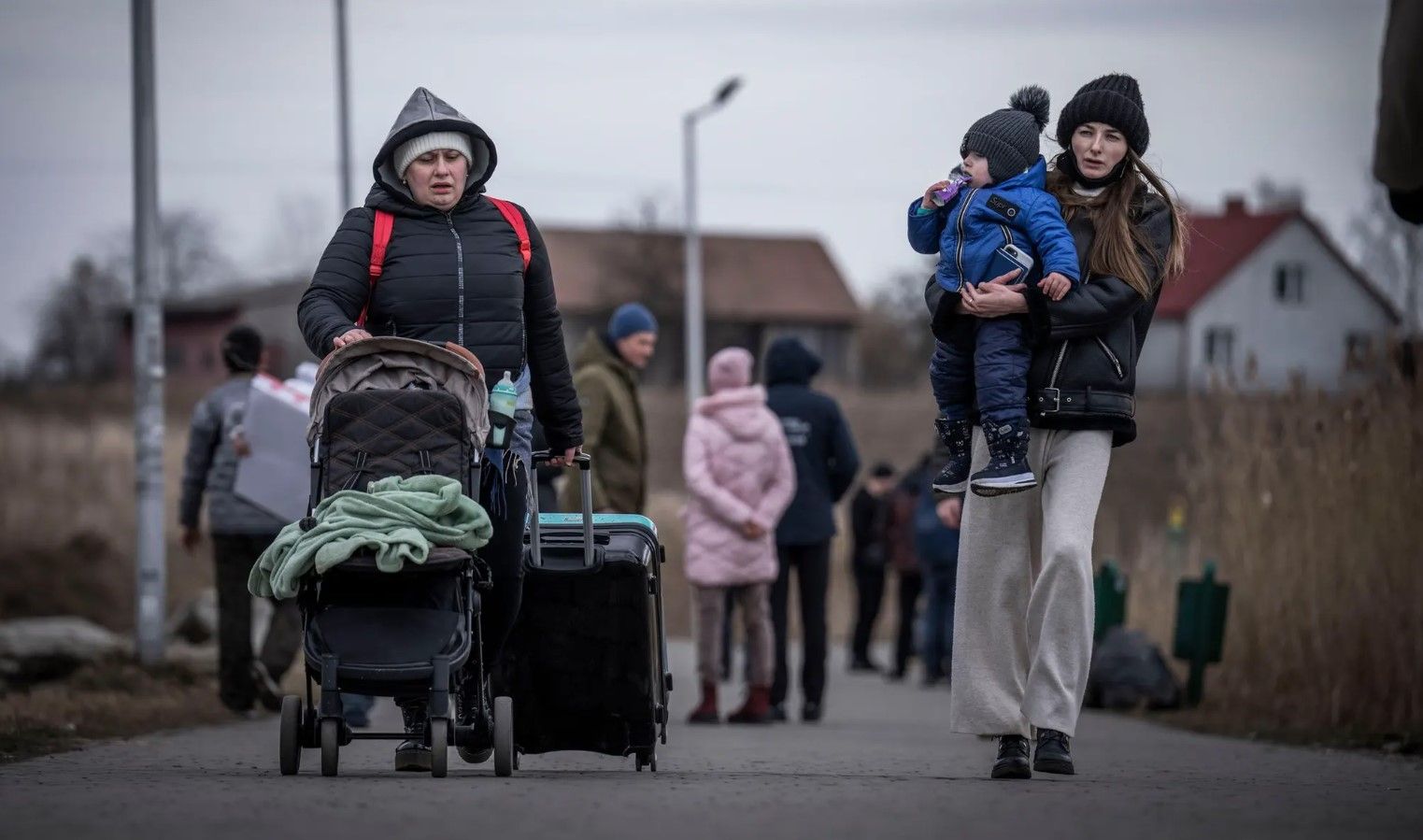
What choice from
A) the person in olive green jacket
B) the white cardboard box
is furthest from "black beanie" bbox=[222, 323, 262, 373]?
the person in olive green jacket

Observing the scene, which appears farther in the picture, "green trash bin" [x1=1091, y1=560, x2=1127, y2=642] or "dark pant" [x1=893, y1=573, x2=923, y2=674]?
"dark pant" [x1=893, y1=573, x2=923, y2=674]

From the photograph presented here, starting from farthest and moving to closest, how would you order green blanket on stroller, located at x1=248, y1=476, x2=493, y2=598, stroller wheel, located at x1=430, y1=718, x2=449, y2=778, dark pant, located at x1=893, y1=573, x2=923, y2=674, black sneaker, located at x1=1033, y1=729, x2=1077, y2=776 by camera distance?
dark pant, located at x1=893, y1=573, x2=923, y2=674 → black sneaker, located at x1=1033, y1=729, x2=1077, y2=776 → stroller wheel, located at x1=430, y1=718, x2=449, y2=778 → green blanket on stroller, located at x1=248, y1=476, x2=493, y2=598

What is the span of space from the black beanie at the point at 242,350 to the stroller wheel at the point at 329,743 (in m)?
5.87

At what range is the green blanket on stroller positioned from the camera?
6.46 metres

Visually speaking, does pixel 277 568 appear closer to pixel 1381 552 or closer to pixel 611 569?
pixel 611 569

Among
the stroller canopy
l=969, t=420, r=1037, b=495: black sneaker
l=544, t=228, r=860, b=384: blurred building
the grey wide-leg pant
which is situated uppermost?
l=544, t=228, r=860, b=384: blurred building

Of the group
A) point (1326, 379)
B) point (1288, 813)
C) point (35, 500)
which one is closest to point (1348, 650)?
point (1326, 379)

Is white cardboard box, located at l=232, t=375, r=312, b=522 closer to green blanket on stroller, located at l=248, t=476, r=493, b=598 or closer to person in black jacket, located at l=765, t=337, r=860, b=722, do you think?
person in black jacket, located at l=765, t=337, r=860, b=722

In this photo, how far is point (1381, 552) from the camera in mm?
Result: 11109

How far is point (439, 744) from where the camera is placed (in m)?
6.67

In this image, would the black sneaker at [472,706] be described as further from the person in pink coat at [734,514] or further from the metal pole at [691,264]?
the metal pole at [691,264]

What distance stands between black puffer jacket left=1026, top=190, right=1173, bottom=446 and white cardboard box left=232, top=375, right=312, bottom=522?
17.3ft

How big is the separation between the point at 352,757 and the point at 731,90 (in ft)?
80.4

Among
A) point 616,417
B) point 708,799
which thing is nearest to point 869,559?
point 616,417
